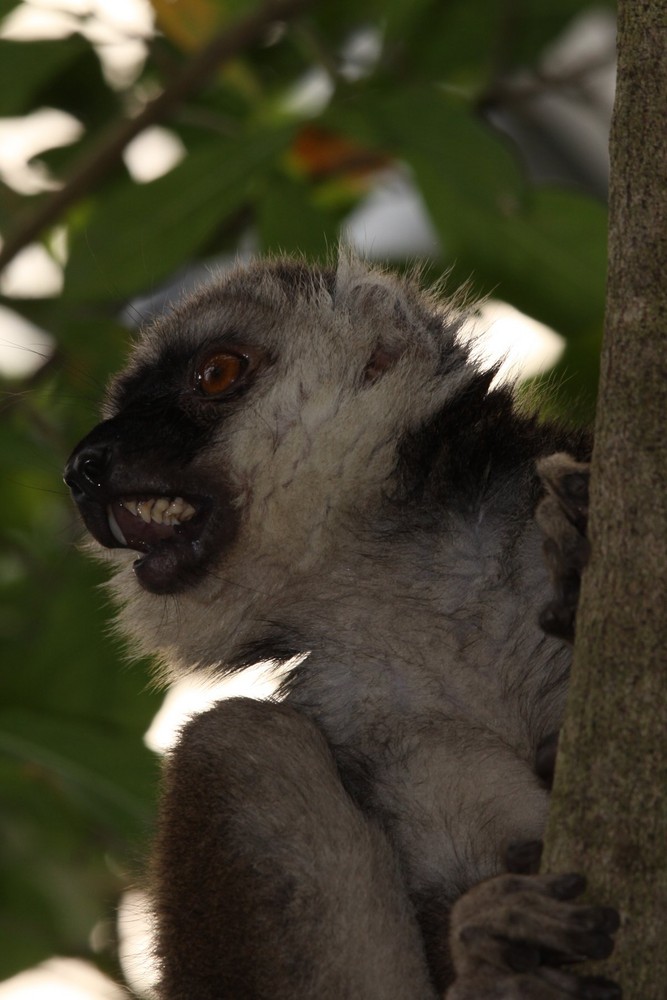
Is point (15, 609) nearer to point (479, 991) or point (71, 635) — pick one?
point (71, 635)

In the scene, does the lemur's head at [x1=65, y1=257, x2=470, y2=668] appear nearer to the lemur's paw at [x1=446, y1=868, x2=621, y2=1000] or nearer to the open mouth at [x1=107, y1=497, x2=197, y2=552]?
the open mouth at [x1=107, y1=497, x2=197, y2=552]

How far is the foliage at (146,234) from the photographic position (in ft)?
13.1

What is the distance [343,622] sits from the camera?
335 cm

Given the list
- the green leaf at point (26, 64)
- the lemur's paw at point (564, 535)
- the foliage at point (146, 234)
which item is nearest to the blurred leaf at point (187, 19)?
the foliage at point (146, 234)

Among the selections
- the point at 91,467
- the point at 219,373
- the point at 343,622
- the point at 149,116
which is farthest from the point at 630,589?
the point at 149,116

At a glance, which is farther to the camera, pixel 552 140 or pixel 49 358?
pixel 552 140

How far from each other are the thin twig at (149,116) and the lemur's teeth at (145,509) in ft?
4.76

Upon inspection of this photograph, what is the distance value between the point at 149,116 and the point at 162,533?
1.67 metres

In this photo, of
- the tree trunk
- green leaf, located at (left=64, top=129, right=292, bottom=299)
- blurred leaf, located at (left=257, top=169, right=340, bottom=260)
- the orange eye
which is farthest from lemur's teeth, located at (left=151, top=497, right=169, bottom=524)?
the tree trunk

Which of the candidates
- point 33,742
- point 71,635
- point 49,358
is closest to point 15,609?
point 71,635

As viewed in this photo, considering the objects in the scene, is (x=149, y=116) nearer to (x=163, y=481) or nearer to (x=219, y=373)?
(x=219, y=373)

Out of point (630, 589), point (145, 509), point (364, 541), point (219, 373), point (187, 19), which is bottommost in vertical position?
point (364, 541)

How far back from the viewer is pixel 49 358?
4883mm

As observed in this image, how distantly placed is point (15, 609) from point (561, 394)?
2.27 meters
